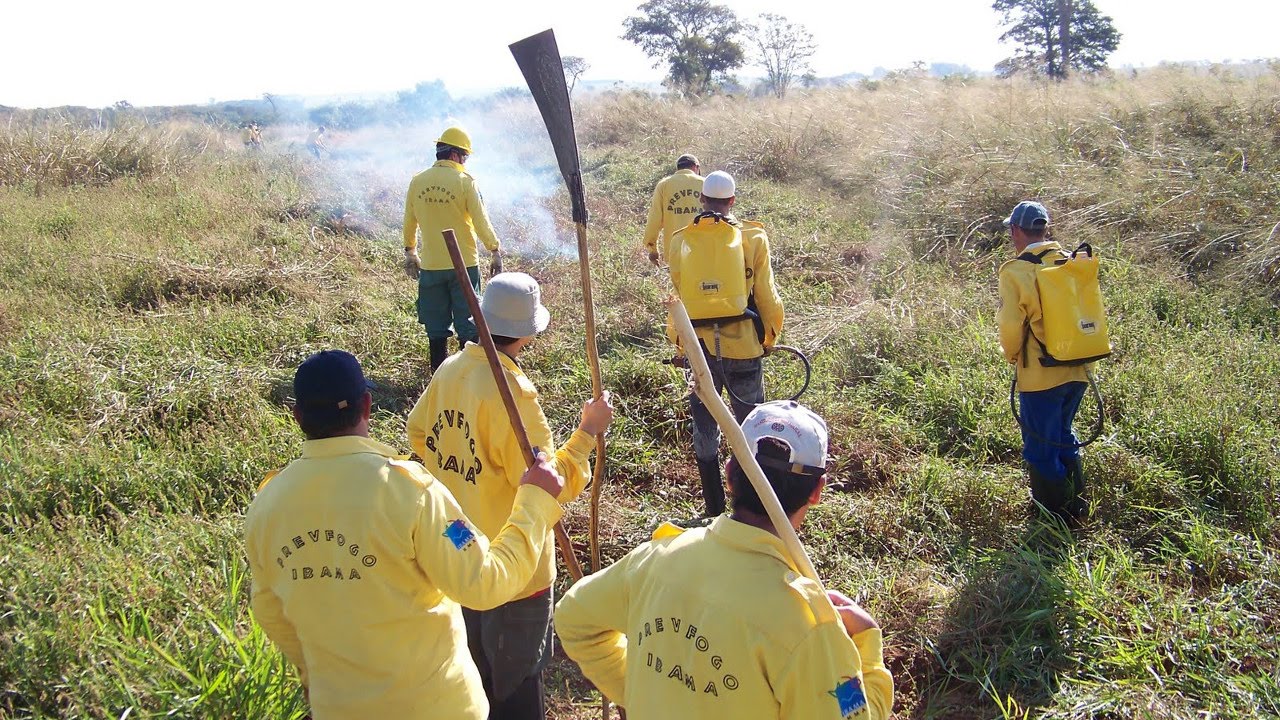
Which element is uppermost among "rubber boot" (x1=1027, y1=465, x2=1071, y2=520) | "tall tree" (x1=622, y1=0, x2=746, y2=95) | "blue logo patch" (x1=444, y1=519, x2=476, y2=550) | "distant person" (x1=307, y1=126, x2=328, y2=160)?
"tall tree" (x1=622, y1=0, x2=746, y2=95)

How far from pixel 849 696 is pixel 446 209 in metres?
5.42

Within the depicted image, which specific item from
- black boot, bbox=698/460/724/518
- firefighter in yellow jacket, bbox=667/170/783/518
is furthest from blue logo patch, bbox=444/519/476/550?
black boot, bbox=698/460/724/518

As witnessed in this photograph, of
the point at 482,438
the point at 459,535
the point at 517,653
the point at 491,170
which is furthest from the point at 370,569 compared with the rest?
the point at 491,170

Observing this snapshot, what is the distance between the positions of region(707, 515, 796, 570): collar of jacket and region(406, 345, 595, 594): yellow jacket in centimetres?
88

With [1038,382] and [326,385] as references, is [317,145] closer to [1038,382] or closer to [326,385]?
[1038,382]

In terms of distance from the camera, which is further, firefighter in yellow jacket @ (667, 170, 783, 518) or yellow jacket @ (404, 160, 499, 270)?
yellow jacket @ (404, 160, 499, 270)

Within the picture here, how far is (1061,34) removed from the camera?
959 inches

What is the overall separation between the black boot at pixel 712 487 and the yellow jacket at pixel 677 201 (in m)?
2.52

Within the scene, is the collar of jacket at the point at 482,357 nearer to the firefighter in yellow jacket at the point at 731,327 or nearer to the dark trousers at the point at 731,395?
the firefighter in yellow jacket at the point at 731,327

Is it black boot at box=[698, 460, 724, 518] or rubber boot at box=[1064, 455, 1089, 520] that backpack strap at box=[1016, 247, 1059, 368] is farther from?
black boot at box=[698, 460, 724, 518]

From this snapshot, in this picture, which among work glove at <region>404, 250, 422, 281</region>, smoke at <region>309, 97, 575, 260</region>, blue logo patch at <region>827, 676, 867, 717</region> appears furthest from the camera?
smoke at <region>309, 97, 575, 260</region>

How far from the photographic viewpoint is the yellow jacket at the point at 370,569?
1871 mm

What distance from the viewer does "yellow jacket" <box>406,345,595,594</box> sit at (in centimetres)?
253

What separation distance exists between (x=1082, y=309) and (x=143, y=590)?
4.38 meters
